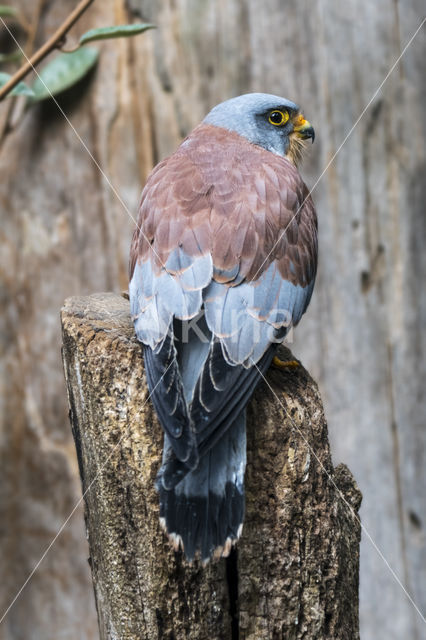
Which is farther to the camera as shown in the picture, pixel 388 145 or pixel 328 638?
pixel 388 145

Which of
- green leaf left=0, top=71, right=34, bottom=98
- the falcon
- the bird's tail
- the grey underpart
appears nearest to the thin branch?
green leaf left=0, top=71, right=34, bottom=98

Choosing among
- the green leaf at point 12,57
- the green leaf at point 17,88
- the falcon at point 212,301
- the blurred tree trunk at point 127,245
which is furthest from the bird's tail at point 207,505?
the green leaf at point 12,57

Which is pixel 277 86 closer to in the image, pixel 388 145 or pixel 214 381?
pixel 388 145

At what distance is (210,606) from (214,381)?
0.59 meters

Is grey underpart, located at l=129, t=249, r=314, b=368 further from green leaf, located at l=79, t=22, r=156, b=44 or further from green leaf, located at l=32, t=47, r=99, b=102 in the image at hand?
green leaf, located at l=32, t=47, r=99, b=102

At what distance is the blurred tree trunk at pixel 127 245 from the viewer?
11.3ft

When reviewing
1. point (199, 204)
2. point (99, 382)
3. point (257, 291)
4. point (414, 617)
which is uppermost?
point (199, 204)

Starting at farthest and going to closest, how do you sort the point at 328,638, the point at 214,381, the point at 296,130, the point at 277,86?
the point at 277,86 < the point at 296,130 < the point at 328,638 < the point at 214,381

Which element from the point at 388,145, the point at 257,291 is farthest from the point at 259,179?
the point at 388,145

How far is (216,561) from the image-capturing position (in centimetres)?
193

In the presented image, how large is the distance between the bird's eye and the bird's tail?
4.81 ft

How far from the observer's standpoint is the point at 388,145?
3.50 meters

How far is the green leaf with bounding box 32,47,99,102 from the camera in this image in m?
3.36

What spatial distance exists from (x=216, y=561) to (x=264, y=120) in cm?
167
